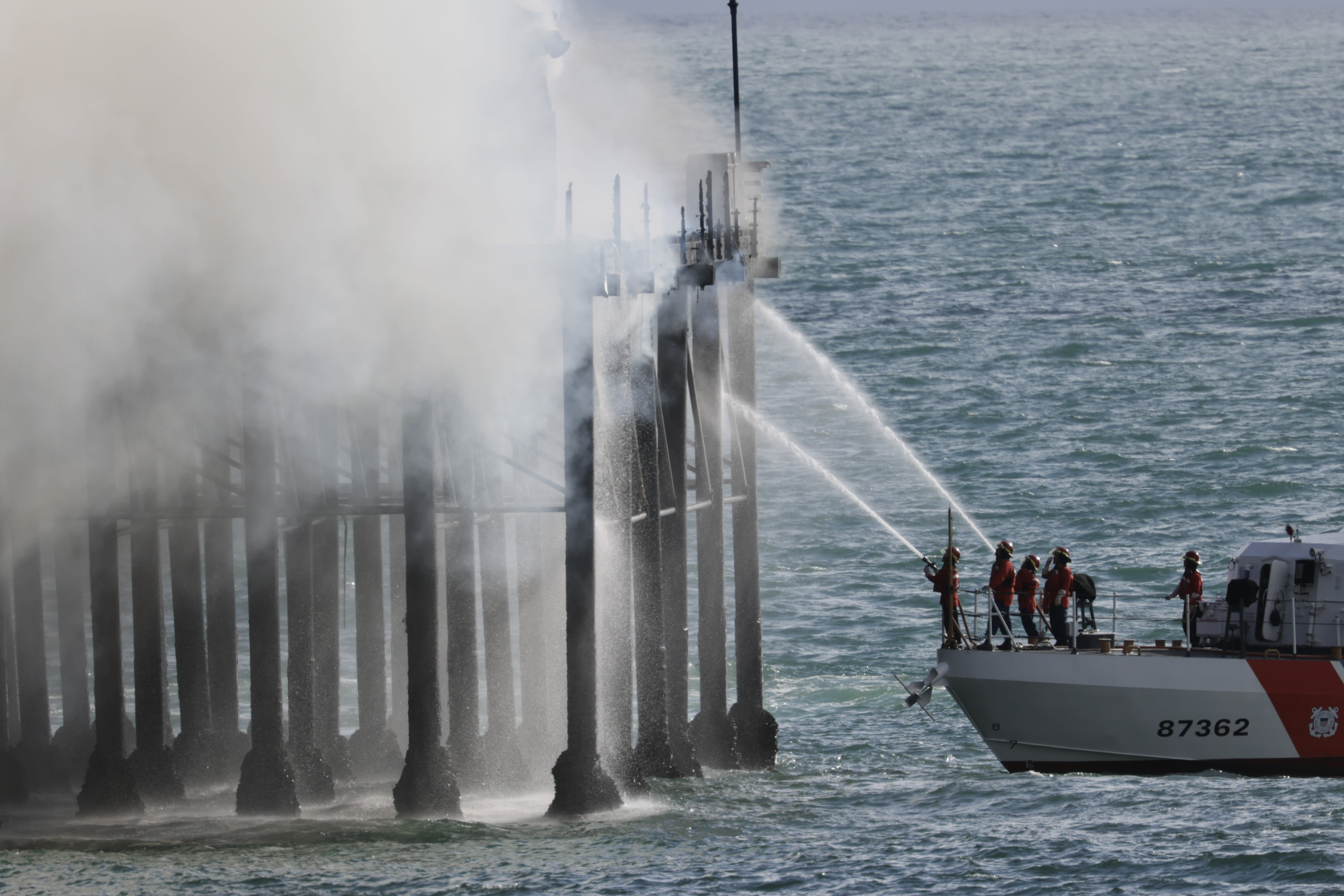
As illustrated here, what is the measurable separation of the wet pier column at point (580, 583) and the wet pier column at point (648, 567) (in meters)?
1.64

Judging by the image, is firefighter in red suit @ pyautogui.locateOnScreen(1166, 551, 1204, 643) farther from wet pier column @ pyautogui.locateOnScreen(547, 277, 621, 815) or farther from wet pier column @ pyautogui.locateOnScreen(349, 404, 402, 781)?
wet pier column @ pyautogui.locateOnScreen(349, 404, 402, 781)

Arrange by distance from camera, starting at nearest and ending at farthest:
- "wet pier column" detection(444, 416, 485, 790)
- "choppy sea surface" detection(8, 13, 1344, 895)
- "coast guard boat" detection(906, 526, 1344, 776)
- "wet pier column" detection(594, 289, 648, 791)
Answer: "choppy sea surface" detection(8, 13, 1344, 895), "wet pier column" detection(594, 289, 648, 791), "wet pier column" detection(444, 416, 485, 790), "coast guard boat" detection(906, 526, 1344, 776)

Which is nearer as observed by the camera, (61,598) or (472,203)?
(472,203)

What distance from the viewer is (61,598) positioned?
107 feet

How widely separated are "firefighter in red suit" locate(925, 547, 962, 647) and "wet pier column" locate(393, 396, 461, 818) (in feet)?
23.5

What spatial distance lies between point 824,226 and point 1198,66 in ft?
219

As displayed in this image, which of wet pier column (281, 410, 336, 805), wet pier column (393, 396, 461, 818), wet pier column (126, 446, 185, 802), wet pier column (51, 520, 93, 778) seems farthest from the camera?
wet pier column (51, 520, 93, 778)

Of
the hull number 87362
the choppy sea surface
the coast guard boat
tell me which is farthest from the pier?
the hull number 87362

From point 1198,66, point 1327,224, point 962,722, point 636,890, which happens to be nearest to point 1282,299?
point 1327,224

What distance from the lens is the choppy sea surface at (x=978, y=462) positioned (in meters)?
27.4

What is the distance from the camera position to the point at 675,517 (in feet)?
103

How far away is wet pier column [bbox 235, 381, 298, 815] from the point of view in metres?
Result: 28.6

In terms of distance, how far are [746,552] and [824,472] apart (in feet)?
70.0

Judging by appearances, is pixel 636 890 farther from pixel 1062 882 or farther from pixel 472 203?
pixel 472 203
